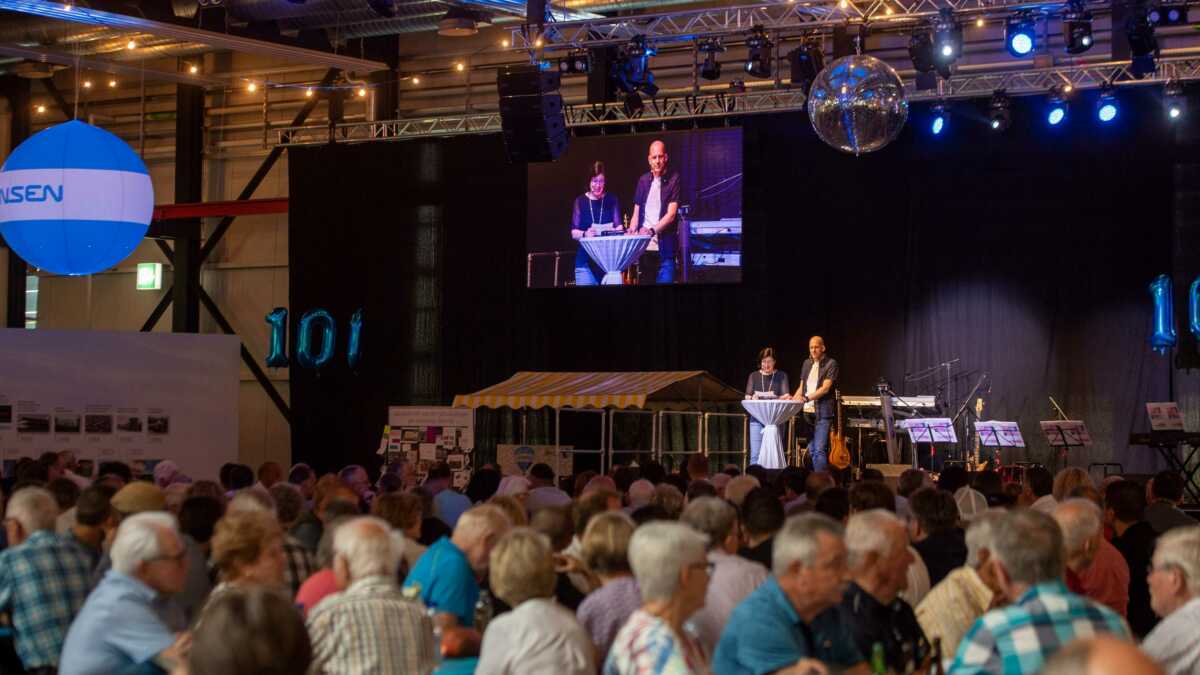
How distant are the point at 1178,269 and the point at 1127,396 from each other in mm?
1552

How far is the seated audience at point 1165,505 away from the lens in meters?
7.63

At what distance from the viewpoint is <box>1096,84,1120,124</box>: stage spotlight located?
1543 cm

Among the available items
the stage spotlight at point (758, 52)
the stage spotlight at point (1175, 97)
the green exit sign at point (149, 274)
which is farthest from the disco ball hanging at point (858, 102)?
the green exit sign at point (149, 274)

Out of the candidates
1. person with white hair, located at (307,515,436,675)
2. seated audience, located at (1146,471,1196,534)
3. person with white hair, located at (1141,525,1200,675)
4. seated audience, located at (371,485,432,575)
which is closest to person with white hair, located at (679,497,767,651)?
person with white hair, located at (307,515,436,675)

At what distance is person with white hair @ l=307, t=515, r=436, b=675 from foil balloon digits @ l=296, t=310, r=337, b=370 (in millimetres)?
16272

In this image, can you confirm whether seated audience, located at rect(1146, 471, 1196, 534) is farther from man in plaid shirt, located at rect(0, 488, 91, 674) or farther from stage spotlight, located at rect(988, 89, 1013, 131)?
stage spotlight, located at rect(988, 89, 1013, 131)

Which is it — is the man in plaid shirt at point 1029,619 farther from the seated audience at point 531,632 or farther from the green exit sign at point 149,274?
the green exit sign at point 149,274

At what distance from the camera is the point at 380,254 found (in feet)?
65.8

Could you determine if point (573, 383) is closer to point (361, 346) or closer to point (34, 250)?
point (361, 346)

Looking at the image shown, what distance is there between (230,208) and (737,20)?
9.91m

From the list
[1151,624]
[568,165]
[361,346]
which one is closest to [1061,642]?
[1151,624]

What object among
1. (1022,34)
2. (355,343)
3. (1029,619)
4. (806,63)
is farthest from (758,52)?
(1029,619)

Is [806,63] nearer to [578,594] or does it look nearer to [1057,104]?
[1057,104]

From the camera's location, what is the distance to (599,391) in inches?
587
